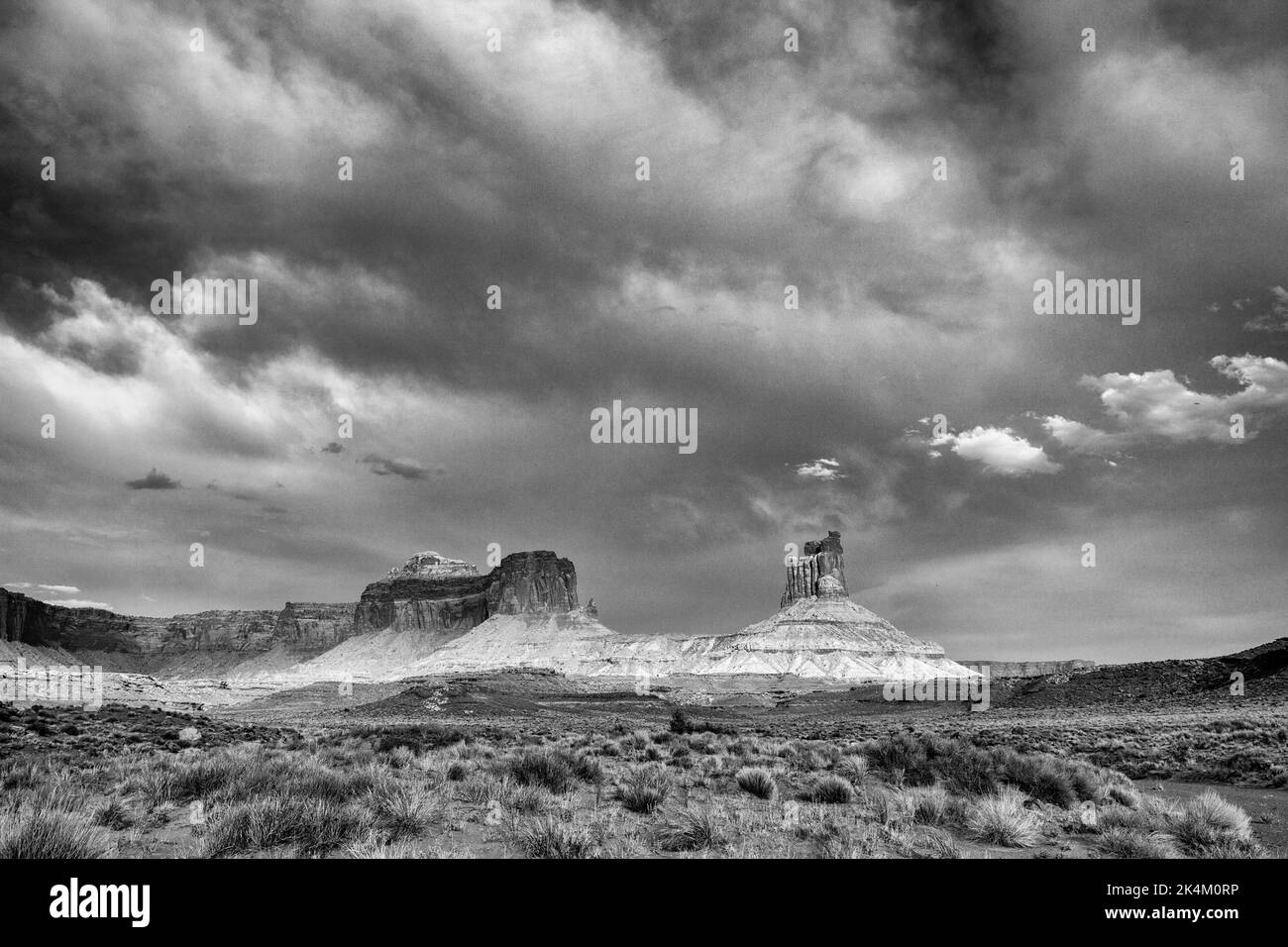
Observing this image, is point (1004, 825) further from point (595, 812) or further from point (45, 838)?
point (45, 838)

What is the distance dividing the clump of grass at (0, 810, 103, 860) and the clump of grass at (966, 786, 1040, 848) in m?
10.3

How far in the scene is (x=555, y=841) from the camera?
7.53 metres

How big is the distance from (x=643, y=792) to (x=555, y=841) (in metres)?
3.56

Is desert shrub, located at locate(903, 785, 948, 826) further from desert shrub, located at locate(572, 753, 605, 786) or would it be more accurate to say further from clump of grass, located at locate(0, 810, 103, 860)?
clump of grass, located at locate(0, 810, 103, 860)

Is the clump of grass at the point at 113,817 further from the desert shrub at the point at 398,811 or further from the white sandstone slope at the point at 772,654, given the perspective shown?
the white sandstone slope at the point at 772,654

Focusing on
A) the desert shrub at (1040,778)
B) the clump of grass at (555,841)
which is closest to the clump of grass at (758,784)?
the desert shrub at (1040,778)

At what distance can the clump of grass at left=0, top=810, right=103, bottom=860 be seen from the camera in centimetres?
637

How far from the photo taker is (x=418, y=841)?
26.9 ft

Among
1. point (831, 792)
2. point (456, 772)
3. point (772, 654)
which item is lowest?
point (772, 654)

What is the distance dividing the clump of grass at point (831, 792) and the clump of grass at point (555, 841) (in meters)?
5.55

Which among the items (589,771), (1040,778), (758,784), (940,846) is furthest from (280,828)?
(1040,778)

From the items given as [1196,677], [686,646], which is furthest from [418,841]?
[686,646]
